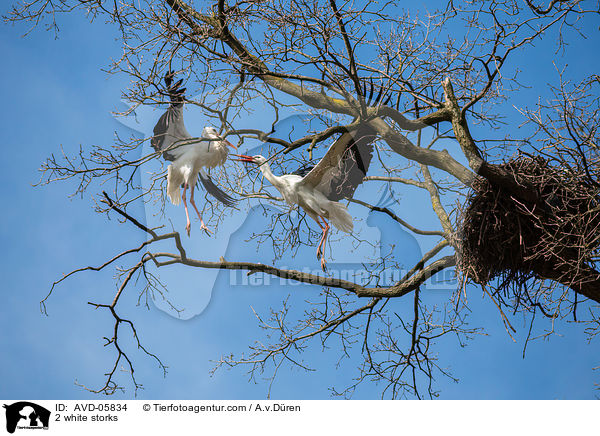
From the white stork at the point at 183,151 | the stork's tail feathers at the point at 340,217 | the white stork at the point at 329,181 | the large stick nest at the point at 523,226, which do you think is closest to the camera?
the large stick nest at the point at 523,226

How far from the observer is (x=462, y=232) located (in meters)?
4.21

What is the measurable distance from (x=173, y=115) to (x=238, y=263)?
1.43 m

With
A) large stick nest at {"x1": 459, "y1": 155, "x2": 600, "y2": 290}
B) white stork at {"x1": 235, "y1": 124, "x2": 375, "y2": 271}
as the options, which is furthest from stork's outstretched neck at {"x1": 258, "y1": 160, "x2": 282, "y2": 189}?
large stick nest at {"x1": 459, "y1": 155, "x2": 600, "y2": 290}

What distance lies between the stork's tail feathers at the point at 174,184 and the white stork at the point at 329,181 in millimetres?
620

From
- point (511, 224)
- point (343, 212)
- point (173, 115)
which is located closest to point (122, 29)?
point (173, 115)

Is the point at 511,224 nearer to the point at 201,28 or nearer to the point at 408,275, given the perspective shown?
the point at 408,275
